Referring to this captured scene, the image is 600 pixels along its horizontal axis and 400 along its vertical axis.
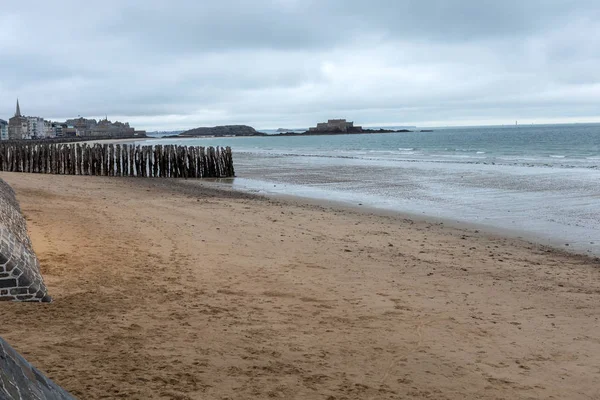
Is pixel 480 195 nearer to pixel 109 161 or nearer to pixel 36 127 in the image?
pixel 109 161

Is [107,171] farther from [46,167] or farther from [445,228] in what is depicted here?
[445,228]

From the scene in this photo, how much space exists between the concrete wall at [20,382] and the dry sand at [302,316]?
5.35 ft

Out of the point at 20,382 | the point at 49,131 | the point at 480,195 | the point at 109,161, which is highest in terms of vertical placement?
the point at 49,131

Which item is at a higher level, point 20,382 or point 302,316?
point 20,382

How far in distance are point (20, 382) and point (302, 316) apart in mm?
3903

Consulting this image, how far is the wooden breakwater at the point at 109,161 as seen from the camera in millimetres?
26297

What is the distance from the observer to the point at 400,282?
285 inches

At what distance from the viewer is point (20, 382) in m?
2.07

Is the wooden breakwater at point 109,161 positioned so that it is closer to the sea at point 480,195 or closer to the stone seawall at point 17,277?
the sea at point 480,195

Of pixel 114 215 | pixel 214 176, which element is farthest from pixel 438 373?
pixel 214 176

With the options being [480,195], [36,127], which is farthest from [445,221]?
[36,127]

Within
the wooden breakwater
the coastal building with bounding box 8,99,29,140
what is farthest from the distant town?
the wooden breakwater

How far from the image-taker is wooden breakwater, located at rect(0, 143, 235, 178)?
26297 millimetres

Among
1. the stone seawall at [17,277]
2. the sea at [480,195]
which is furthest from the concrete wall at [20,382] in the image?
the sea at [480,195]
